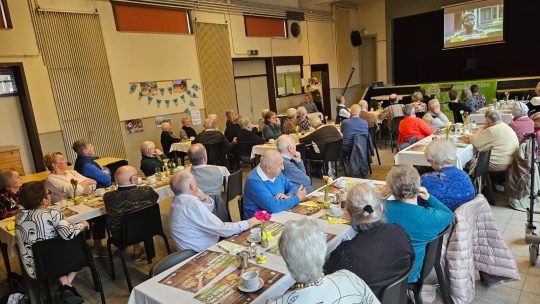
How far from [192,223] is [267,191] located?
2.25 feet

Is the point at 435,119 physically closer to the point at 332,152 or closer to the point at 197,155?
the point at 332,152

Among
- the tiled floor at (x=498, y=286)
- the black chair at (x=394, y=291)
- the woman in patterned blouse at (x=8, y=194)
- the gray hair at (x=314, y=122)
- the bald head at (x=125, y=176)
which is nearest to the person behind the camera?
the black chair at (x=394, y=291)

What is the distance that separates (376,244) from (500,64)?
42.5 feet

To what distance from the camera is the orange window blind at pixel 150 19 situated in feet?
24.3

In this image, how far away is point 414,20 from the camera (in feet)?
43.0

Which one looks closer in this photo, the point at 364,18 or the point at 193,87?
the point at 193,87

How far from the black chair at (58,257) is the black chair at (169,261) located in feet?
3.66

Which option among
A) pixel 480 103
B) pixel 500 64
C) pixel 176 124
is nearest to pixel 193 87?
pixel 176 124

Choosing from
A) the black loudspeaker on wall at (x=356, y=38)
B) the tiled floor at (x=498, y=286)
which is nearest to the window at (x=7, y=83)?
the tiled floor at (x=498, y=286)

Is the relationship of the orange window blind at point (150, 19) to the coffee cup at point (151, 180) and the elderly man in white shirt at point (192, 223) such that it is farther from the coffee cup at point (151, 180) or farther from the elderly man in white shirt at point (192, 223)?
the elderly man in white shirt at point (192, 223)

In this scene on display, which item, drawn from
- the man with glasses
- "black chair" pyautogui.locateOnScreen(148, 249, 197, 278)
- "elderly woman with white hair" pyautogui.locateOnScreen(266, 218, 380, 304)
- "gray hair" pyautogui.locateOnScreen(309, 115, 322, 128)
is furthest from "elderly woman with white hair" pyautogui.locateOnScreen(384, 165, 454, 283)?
"gray hair" pyautogui.locateOnScreen(309, 115, 322, 128)

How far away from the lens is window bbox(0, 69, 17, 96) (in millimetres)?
6035

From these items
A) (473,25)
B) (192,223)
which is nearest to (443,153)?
(192,223)

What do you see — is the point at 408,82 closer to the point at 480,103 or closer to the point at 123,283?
the point at 480,103
